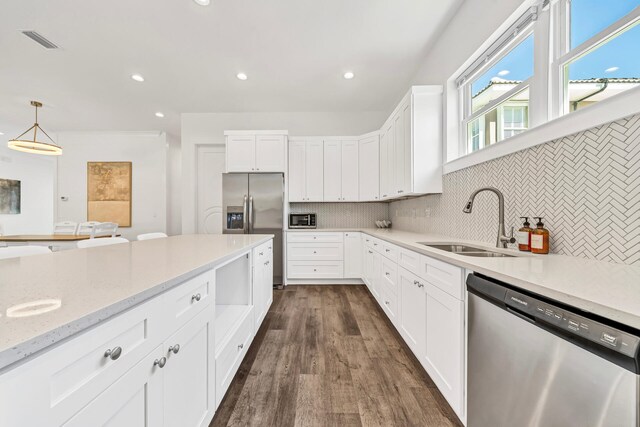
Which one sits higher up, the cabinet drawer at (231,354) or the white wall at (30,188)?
the white wall at (30,188)

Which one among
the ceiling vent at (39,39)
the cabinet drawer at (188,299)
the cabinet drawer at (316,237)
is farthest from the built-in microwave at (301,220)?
the ceiling vent at (39,39)

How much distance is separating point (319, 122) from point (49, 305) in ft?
→ 15.1

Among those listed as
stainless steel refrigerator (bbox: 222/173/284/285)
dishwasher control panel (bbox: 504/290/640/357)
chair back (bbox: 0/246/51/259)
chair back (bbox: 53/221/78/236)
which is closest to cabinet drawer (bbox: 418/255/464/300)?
dishwasher control panel (bbox: 504/290/640/357)

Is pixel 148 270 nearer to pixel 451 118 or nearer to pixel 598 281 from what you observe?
pixel 598 281

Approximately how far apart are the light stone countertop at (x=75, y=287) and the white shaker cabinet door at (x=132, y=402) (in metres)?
0.18

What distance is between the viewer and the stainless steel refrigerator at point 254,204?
12.9 ft

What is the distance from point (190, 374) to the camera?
1000mm

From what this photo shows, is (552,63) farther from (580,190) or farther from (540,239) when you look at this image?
(540,239)

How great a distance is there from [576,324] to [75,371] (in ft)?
3.88

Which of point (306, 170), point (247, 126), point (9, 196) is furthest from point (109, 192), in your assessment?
point (306, 170)

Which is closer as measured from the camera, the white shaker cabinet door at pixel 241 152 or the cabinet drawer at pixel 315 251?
the cabinet drawer at pixel 315 251

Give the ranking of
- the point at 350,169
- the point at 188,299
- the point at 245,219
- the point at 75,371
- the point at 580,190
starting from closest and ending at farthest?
the point at 75,371, the point at 188,299, the point at 580,190, the point at 245,219, the point at 350,169

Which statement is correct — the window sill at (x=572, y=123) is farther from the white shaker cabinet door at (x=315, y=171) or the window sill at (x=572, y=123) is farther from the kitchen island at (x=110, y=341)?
the white shaker cabinet door at (x=315, y=171)

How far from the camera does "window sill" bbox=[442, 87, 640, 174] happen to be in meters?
1.04
